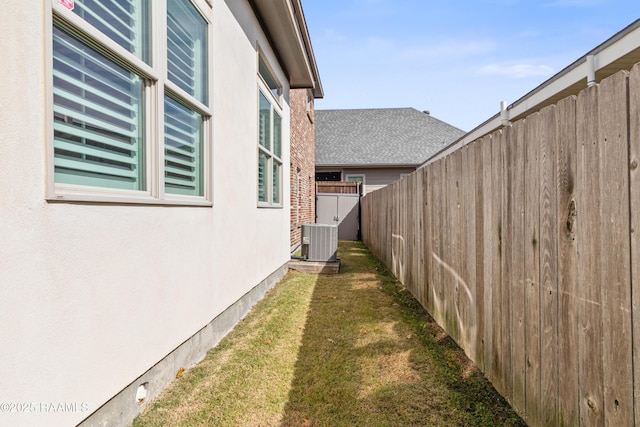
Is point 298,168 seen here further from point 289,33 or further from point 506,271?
point 506,271

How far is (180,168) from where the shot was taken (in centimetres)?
312

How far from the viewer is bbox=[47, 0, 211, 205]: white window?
1.87 m

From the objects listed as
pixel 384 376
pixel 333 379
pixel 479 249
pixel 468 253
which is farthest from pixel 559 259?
pixel 333 379

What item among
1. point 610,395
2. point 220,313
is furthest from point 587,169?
point 220,313

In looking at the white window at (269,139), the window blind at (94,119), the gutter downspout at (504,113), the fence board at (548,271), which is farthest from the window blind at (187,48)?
the gutter downspout at (504,113)

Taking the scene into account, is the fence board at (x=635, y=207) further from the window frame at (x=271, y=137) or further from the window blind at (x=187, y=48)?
the window frame at (x=271, y=137)

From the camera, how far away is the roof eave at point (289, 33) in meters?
5.19

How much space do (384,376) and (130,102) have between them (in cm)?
283

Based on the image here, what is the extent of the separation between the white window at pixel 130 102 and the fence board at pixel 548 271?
2.42m

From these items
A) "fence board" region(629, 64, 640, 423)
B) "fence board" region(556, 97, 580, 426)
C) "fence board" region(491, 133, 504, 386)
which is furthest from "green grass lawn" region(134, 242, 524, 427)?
"fence board" region(629, 64, 640, 423)

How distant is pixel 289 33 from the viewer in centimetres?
594

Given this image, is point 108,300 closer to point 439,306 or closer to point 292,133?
point 439,306

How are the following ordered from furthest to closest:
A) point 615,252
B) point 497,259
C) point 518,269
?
point 497,259, point 518,269, point 615,252

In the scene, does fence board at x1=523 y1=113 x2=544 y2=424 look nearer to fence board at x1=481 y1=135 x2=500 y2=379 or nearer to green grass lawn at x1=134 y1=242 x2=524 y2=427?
green grass lawn at x1=134 y1=242 x2=524 y2=427
